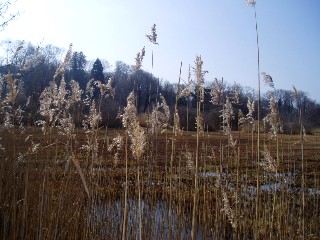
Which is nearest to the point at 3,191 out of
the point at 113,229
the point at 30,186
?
the point at 30,186

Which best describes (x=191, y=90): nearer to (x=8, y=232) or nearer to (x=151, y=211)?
(x=151, y=211)

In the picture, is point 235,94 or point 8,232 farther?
point 235,94

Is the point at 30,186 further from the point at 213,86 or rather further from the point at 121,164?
the point at 121,164

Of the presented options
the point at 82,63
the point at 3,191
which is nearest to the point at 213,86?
the point at 3,191

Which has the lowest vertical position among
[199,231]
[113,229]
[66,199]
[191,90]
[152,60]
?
[199,231]

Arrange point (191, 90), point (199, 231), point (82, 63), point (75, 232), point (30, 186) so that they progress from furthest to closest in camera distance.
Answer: point (82, 63) < point (199, 231) < point (30, 186) < point (75, 232) < point (191, 90)

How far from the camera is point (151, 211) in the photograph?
3.09m

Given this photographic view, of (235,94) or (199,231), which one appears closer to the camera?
(235,94)

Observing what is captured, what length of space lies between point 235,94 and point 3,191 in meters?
2.43

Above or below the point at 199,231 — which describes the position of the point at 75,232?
above

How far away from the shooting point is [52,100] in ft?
9.73

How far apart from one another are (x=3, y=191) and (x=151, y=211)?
4.45 ft

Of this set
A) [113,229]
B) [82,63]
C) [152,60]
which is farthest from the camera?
[82,63]

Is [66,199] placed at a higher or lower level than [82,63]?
lower
